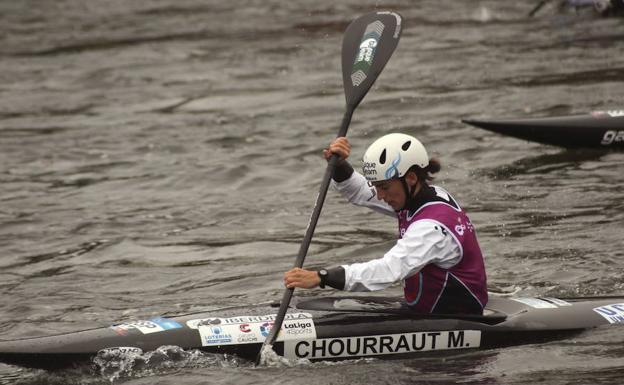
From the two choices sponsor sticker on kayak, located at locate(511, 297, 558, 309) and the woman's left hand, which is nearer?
the woman's left hand

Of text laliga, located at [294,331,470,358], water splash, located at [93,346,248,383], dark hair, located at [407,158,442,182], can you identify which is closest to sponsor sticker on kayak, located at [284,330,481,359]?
text laliga, located at [294,331,470,358]

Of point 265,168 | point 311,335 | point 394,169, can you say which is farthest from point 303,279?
point 265,168

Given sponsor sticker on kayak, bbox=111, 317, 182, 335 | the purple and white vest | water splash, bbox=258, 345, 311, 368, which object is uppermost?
the purple and white vest

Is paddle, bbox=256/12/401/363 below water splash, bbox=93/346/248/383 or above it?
above

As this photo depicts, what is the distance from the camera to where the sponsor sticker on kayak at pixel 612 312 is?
296 inches

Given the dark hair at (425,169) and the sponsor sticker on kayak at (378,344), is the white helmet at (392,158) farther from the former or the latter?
the sponsor sticker on kayak at (378,344)

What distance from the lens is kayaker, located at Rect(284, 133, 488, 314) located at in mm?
6797

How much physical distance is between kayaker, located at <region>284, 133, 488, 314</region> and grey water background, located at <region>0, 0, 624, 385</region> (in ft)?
1.29

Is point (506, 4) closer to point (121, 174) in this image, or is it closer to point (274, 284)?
point (121, 174)

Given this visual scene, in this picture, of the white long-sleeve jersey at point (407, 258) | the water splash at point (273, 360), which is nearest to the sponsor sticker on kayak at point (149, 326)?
the water splash at point (273, 360)

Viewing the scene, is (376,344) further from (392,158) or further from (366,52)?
(366,52)

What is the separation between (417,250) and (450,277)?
14.5 inches

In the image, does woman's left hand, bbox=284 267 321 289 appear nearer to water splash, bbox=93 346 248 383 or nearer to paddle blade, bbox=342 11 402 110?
water splash, bbox=93 346 248 383

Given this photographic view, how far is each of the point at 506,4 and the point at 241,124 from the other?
983 centimetres
